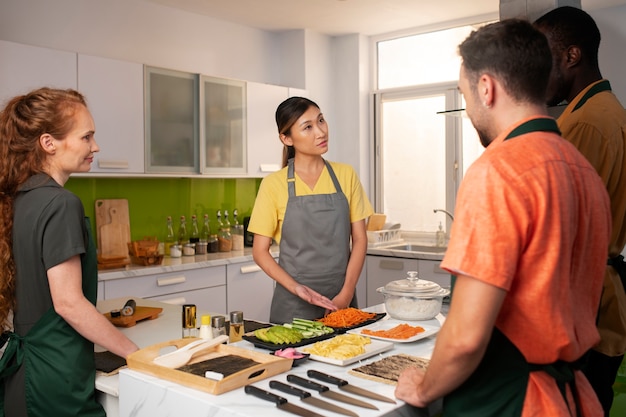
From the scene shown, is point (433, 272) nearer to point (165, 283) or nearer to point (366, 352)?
point (165, 283)

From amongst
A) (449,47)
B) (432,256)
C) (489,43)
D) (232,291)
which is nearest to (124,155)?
(232,291)

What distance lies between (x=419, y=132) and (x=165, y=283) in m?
2.77

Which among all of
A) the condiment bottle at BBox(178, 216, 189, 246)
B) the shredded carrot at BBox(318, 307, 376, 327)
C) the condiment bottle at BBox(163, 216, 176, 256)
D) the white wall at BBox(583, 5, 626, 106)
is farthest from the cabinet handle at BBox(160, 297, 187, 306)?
the white wall at BBox(583, 5, 626, 106)

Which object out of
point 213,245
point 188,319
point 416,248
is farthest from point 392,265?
point 188,319

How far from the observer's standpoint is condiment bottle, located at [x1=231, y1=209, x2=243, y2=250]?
5074 millimetres

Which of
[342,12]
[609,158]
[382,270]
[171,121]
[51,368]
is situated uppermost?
[342,12]

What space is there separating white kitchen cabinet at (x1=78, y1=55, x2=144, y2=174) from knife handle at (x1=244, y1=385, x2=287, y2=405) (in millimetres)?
2843

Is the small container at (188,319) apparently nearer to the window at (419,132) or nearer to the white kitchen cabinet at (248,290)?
the white kitchen cabinet at (248,290)

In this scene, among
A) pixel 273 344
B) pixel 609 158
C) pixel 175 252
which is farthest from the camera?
pixel 175 252

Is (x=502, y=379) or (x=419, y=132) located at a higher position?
(x=419, y=132)

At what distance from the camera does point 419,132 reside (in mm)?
5699

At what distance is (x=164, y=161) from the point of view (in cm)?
439

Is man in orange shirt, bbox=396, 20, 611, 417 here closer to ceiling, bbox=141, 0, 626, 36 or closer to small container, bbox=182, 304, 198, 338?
small container, bbox=182, 304, 198, 338

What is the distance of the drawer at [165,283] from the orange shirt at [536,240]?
3.09m
